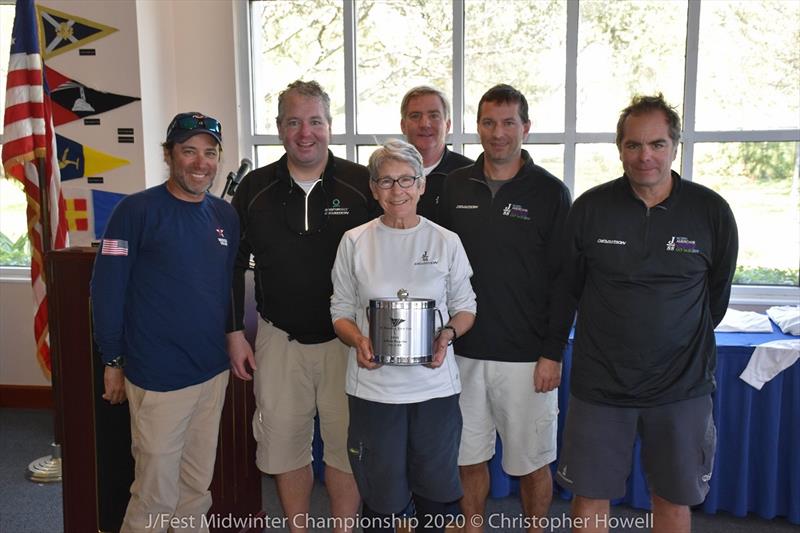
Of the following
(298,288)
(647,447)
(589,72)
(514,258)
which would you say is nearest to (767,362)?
(647,447)

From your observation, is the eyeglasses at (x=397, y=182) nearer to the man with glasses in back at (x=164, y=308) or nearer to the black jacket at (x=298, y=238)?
→ the black jacket at (x=298, y=238)

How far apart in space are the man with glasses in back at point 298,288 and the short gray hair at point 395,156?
326 mm

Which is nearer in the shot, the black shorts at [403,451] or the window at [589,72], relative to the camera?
the black shorts at [403,451]

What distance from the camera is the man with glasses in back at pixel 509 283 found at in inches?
86.7

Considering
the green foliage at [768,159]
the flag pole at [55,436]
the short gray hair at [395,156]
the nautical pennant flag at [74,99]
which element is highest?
the nautical pennant flag at [74,99]

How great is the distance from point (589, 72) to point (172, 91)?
2740mm

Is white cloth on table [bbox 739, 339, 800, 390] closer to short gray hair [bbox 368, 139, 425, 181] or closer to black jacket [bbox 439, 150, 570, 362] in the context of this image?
black jacket [bbox 439, 150, 570, 362]

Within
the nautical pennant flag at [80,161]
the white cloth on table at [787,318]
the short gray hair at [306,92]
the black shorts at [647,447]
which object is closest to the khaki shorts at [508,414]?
the black shorts at [647,447]

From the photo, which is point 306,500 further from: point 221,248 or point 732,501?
point 732,501

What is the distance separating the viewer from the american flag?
11.2ft

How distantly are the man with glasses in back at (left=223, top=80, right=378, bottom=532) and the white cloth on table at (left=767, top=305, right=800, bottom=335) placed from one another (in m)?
2.14

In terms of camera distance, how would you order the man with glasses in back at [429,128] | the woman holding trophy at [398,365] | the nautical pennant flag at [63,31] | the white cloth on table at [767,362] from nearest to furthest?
1. the woman holding trophy at [398,365]
2. the man with glasses in back at [429,128]
3. the white cloth on table at [767,362]
4. the nautical pennant flag at [63,31]

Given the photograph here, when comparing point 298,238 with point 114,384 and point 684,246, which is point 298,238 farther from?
point 684,246

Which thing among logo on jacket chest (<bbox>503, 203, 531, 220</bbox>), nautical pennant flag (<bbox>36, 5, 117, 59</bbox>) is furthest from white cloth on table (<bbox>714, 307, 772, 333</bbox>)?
nautical pennant flag (<bbox>36, 5, 117, 59</bbox>)
